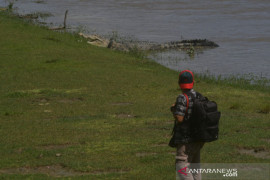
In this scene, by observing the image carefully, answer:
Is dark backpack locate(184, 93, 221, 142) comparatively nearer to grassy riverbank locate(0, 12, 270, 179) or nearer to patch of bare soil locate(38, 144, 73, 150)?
grassy riverbank locate(0, 12, 270, 179)

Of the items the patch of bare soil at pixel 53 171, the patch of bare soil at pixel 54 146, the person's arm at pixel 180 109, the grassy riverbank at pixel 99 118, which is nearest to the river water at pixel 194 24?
the grassy riverbank at pixel 99 118

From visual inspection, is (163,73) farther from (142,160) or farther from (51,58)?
(142,160)

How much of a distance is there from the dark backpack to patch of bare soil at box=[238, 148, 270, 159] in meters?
2.49

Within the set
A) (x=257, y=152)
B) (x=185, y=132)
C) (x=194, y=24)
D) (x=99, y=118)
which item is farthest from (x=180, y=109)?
(x=194, y=24)

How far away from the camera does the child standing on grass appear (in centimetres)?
632

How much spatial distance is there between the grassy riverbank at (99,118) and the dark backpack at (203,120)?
1346 millimetres

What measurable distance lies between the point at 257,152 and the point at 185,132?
Answer: 2.85m

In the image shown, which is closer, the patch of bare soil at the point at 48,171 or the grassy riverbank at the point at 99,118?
the patch of bare soil at the point at 48,171

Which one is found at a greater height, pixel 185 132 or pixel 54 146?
pixel 185 132

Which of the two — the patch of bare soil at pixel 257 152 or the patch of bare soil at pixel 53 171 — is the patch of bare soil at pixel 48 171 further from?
the patch of bare soil at pixel 257 152

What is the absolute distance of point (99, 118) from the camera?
40.3 feet

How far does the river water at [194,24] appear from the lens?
89.5ft

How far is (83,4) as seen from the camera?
59.6 metres

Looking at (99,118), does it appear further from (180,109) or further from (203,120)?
(203,120)
